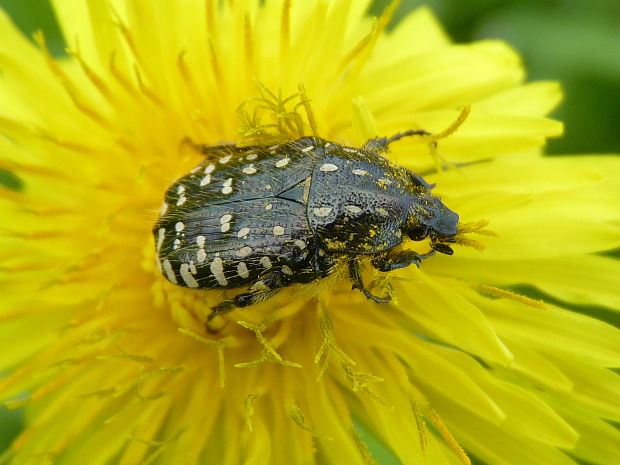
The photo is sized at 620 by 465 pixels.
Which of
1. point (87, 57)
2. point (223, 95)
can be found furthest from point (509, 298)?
point (87, 57)

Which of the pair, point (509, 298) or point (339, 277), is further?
point (339, 277)

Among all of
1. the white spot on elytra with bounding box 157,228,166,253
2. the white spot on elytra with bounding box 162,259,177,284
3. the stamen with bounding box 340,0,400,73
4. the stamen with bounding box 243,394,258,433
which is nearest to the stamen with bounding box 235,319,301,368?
the stamen with bounding box 243,394,258,433

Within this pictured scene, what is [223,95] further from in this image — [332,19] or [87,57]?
[87,57]

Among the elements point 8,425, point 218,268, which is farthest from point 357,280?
point 8,425

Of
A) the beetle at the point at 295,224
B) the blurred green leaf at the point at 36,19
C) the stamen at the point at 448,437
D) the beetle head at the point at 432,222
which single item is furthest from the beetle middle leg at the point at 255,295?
the blurred green leaf at the point at 36,19

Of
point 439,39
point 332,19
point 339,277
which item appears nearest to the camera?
point 339,277

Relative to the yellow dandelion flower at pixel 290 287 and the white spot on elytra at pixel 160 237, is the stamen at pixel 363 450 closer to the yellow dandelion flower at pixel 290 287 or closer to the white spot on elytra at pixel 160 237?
the yellow dandelion flower at pixel 290 287
